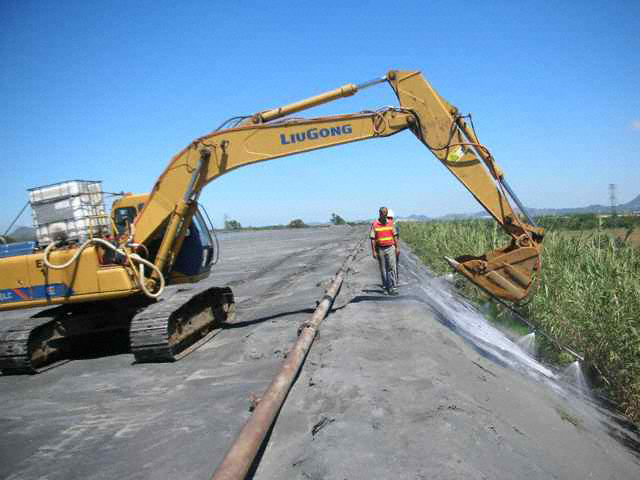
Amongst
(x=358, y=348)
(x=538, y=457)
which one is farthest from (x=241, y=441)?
(x=358, y=348)

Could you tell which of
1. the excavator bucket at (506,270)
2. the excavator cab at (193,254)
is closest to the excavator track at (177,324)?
the excavator cab at (193,254)

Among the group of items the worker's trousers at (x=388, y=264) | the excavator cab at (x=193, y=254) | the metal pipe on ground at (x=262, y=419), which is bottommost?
the metal pipe on ground at (x=262, y=419)

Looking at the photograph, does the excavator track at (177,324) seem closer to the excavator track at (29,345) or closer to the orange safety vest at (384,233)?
the excavator track at (29,345)

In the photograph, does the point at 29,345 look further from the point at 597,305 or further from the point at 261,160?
the point at 597,305

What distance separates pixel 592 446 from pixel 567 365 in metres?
3.00

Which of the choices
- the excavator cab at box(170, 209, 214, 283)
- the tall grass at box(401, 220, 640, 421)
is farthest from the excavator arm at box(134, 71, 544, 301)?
the tall grass at box(401, 220, 640, 421)

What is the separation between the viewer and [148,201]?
7574mm

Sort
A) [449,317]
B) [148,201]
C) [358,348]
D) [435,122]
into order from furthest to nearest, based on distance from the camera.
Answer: [449,317] → [148,201] → [435,122] → [358,348]

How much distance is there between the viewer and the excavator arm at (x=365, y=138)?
6.63 meters

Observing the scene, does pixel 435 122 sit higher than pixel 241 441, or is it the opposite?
pixel 435 122

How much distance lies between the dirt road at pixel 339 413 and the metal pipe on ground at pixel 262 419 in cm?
14

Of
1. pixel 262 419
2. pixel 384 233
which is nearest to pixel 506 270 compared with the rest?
pixel 384 233

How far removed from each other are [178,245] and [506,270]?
15.7ft

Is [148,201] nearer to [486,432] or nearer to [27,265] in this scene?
[27,265]
